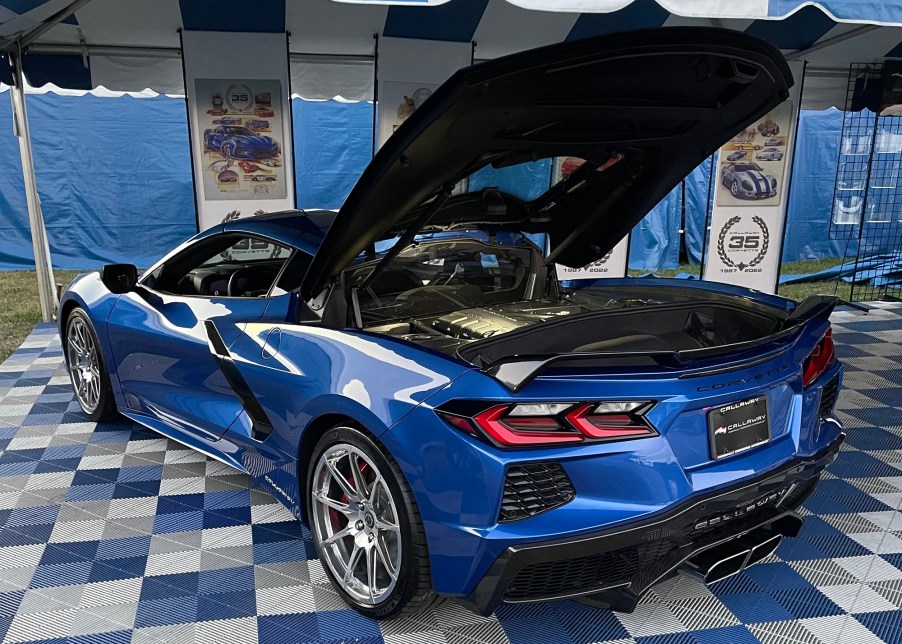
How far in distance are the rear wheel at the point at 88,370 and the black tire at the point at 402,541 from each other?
87.3 inches

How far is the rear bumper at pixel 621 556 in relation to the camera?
182 cm

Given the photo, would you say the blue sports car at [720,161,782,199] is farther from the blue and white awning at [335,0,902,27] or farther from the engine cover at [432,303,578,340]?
the engine cover at [432,303,578,340]

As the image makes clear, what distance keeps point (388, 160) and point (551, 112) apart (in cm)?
53

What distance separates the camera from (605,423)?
1.85 metres

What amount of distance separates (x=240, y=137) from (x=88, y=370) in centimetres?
299

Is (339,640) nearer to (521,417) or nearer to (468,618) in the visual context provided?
(468,618)

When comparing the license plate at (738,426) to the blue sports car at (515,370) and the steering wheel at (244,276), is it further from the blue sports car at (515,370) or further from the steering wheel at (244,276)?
the steering wheel at (244,276)

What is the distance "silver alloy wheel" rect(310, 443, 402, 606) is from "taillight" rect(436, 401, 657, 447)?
433 millimetres

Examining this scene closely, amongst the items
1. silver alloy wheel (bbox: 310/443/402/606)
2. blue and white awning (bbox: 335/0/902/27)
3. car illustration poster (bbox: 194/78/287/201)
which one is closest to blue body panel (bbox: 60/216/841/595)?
silver alloy wheel (bbox: 310/443/402/606)

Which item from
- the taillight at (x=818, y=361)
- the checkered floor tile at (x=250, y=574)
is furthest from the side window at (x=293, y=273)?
the taillight at (x=818, y=361)

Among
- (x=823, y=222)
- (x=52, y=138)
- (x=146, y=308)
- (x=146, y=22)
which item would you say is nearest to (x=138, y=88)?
(x=146, y=22)

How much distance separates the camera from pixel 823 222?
10.8 meters

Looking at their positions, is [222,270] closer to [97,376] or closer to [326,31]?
[97,376]

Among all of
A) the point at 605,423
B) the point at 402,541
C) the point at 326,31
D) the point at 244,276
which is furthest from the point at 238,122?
the point at 605,423
